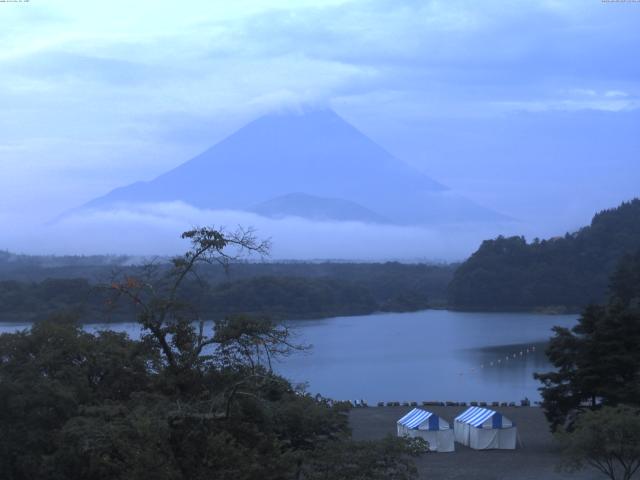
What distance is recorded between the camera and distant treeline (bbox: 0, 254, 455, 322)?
33156 mm

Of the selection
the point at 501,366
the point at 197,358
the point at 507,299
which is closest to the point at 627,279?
the point at 501,366

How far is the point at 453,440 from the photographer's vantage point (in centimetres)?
1316

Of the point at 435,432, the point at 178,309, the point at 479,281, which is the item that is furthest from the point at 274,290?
the point at 178,309

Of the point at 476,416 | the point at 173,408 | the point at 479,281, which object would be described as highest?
the point at 479,281

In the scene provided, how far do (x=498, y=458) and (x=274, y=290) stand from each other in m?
32.0

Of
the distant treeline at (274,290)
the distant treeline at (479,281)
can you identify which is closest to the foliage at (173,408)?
the distant treeline at (274,290)

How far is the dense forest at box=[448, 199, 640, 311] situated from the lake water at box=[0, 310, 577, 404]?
859 centimetres

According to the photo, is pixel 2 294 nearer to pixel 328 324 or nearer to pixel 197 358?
pixel 328 324

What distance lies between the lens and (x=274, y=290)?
44125mm

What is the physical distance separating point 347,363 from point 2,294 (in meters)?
16.6

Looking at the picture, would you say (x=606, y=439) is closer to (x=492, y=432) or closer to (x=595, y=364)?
(x=595, y=364)

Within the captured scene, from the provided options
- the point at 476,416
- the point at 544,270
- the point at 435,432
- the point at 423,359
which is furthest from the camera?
the point at 544,270

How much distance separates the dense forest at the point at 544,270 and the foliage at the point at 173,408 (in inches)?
1822

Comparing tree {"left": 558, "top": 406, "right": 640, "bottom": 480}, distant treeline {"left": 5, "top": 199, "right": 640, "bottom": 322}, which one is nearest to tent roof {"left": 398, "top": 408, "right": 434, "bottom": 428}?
tree {"left": 558, "top": 406, "right": 640, "bottom": 480}
